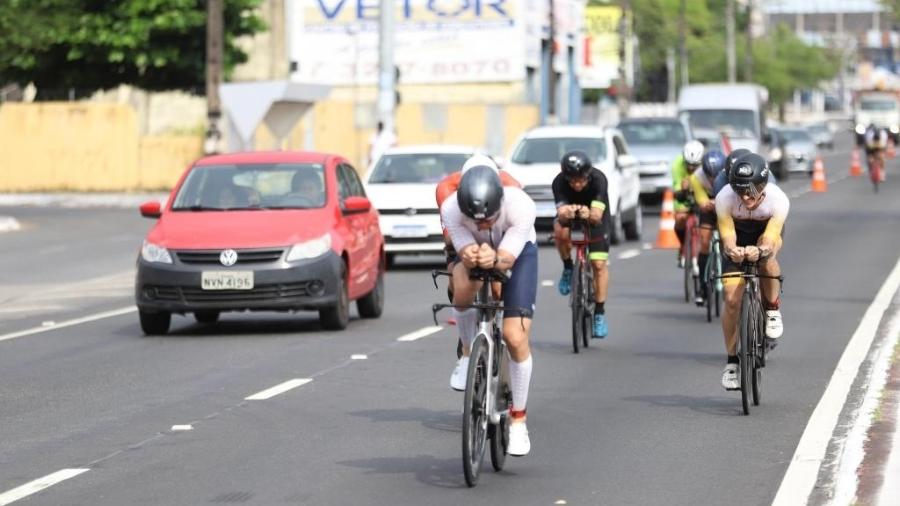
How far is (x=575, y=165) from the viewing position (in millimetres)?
16234

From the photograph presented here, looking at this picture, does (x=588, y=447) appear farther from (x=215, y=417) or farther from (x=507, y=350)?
(x=215, y=417)

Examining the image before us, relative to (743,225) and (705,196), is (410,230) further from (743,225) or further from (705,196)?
(743,225)

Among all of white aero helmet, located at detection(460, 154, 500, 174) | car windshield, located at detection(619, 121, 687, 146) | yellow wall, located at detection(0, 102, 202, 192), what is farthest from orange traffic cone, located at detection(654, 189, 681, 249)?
white aero helmet, located at detection(460, 154, 500, 174)

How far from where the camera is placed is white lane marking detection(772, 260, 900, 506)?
31.9 feet

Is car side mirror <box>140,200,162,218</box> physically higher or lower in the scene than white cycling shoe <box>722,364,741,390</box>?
higher

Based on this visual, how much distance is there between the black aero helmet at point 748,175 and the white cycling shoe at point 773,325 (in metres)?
1.00

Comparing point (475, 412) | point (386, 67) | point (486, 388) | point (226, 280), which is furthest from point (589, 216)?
point (386, 67)

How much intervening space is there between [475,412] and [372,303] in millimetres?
9983

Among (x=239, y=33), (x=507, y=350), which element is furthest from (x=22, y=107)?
(x=507, y=350)

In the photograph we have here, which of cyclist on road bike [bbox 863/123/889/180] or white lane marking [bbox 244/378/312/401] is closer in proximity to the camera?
white lane marking [bbox 244/378/312/401]

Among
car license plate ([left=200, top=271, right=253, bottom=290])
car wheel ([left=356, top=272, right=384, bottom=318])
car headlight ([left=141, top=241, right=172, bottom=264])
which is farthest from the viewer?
car wheel ([left=356, top=272, right=384, bottom=318])

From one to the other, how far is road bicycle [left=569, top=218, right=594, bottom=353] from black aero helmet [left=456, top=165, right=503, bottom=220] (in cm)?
677

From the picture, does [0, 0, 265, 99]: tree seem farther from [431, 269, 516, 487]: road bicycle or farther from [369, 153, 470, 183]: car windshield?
[431, 269, 516, 487]: road bicycle

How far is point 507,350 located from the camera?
1028 centimetres
